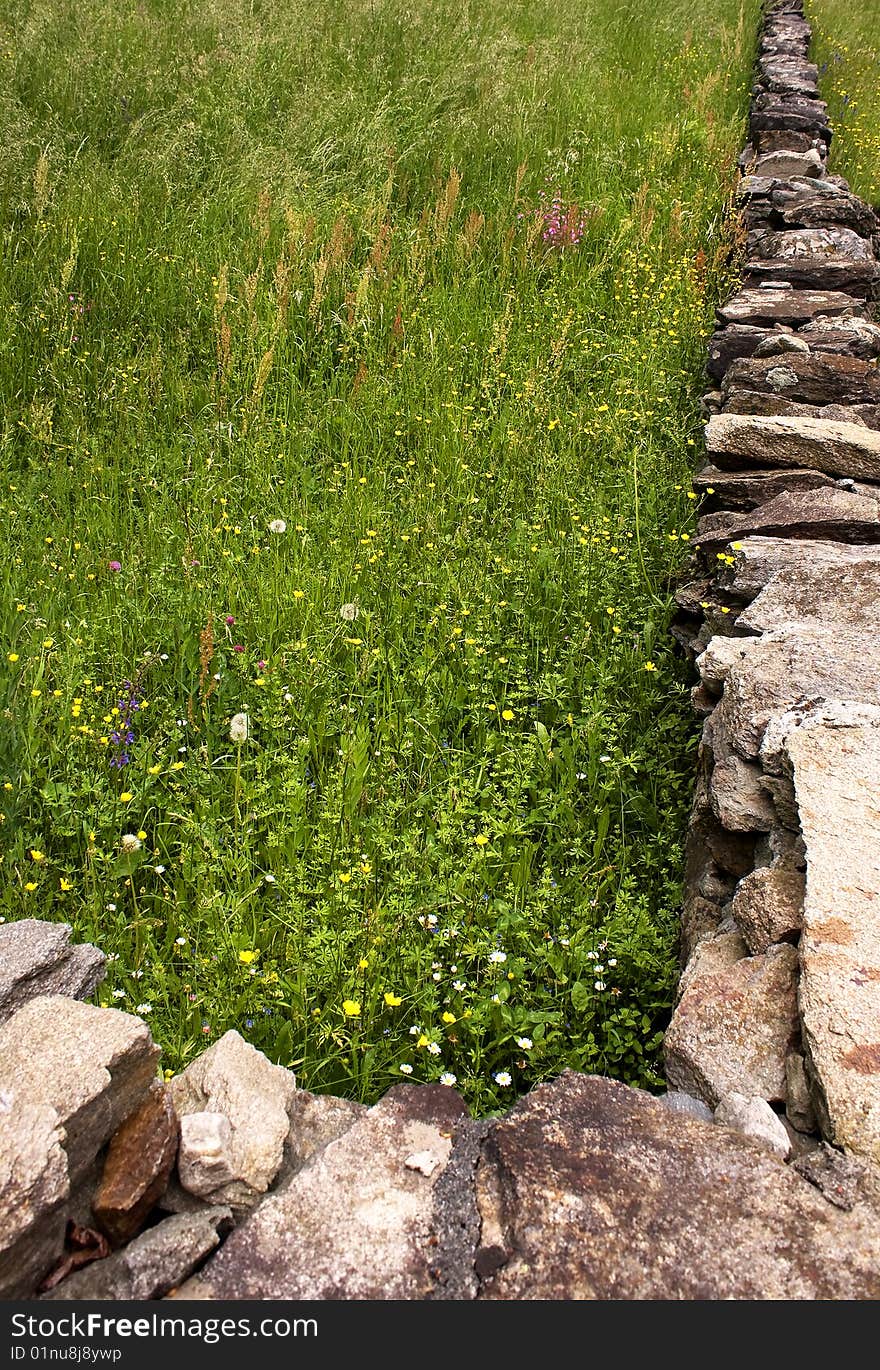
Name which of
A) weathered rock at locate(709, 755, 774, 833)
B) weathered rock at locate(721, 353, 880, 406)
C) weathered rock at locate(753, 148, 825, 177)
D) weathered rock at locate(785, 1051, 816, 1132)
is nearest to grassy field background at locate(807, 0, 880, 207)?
weathered rock at locate(753, 148, 825, 177)

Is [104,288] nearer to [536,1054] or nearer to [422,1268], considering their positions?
[536,1054]

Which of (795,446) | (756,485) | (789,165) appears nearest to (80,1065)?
(756,485)

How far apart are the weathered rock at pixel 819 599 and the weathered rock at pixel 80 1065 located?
2.27 m

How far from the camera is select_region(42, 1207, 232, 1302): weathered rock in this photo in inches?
59.0

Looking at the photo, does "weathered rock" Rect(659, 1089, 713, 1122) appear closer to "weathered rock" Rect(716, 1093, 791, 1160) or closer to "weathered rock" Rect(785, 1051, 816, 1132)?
"weathered rock" Rect(716, 1093, 791, 1160)

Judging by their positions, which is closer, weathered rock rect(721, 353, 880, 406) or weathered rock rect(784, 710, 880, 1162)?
weathered rock rect(784, 710, 880, 1162)

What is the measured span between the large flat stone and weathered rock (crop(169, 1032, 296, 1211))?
129 inches

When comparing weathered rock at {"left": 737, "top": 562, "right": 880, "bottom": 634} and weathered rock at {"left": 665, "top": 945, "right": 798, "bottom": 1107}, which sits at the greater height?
weathered rock at {"left": 737, "top": 562, "right": 880, "bottom": 634}

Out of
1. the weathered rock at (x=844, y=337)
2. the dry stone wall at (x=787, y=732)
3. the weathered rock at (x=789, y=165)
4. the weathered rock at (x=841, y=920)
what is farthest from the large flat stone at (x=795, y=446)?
the weathered rock at (x=789, y=165)

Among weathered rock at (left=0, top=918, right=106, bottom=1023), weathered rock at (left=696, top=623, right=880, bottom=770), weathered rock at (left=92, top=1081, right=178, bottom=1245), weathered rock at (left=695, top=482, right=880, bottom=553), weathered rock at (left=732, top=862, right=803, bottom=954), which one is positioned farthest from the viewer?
weathered rock at (left=695, top=482, right=880, bottom=553)

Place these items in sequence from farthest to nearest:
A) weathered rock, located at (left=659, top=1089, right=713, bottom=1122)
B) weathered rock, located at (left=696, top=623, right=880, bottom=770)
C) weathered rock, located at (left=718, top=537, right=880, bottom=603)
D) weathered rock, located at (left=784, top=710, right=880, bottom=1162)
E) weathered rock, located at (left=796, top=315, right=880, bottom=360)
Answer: weathered rock, located at (left=796, top=315, right=880, bottom=360), weathered rock, located at (left=718, top=537, right=880, bottom=603), weathered rock, located at (left=696, top=623, right=880, bottom=770), weathered rock, located at (left=659, top=1089, right=713, bottom=1122), weathered rock, located at (left=784, top=710, right=880, bottom=1162)

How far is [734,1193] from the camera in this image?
162cm

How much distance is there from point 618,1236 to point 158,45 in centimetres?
937

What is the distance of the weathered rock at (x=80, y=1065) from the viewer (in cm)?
163
